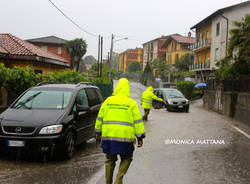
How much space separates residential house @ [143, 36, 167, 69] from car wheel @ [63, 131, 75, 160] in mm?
81917

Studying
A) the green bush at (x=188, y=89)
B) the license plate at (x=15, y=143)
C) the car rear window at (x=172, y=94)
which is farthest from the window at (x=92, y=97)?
the green bush at (x=188, y=89)

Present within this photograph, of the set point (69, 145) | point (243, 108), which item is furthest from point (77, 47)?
point (69, 145)

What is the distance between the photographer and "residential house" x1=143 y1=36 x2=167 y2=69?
94.1 m

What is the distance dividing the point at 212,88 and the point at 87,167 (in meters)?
20.2

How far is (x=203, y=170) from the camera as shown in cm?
634

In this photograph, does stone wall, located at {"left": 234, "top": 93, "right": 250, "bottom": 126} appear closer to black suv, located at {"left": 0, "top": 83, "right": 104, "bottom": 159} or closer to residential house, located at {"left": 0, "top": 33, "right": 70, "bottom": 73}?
black suv, located at {"left": 0, "top": 83, "right": 104, "bottom": 159}

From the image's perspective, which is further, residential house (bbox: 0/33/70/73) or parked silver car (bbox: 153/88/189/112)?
parked silver car (bbox: 153/88/189/112)

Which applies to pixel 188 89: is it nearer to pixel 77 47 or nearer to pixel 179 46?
pixel 77 47

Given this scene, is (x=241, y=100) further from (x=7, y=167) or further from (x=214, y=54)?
(x=214, y=54)

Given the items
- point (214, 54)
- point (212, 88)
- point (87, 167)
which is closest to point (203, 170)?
point (87, 167)

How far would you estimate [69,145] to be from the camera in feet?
22.6

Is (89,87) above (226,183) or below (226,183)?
above

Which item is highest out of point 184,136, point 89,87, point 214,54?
point 214,54

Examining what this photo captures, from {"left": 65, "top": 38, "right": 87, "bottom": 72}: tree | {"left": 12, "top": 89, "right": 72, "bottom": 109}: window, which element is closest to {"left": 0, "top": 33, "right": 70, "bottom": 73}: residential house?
{"left": 12, "top": 89, "right": 72, "bottom": 109}: window
